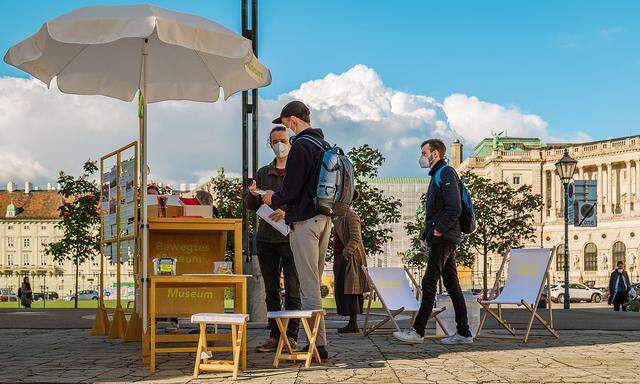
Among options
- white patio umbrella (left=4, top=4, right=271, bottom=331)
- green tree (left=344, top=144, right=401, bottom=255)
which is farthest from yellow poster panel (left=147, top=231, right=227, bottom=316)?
green tree (left=344, top=144, right=401, bottom=255)

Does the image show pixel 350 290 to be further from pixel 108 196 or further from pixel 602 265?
pixel 602 265

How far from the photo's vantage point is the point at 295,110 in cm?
823

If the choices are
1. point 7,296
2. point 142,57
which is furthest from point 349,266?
point 7,296

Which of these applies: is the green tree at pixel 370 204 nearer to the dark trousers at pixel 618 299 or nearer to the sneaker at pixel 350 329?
the dark trousers at pixel 618 299

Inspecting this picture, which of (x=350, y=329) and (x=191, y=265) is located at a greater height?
(x=191, y=265)

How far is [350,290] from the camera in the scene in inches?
486

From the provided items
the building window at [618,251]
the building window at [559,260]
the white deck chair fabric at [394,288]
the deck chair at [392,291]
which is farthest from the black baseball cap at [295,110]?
the building window at [559,260]

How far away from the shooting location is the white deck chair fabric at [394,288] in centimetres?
1140

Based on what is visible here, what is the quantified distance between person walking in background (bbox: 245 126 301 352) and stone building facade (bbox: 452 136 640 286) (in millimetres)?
83421

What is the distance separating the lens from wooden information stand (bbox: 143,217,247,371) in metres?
8.96

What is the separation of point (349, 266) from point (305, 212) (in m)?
4.47

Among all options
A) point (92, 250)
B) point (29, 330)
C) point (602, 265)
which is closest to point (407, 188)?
point (602, 265)

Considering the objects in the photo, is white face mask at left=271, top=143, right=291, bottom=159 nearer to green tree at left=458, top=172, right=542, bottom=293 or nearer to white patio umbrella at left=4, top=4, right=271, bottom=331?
white patio umbrella at left=4, top=4, right=271, bottom=331

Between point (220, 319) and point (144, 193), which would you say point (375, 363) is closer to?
point (220, 319)
